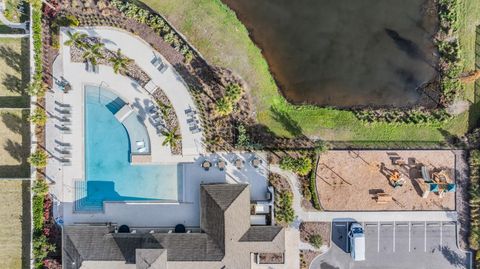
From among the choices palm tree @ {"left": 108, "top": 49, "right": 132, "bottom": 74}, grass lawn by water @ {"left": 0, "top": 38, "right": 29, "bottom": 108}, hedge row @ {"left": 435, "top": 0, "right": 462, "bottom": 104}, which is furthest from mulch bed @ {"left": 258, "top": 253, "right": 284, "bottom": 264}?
grass lawn by water @ {"left": 0, "top": 38, "right": 29, "bottom": 108}

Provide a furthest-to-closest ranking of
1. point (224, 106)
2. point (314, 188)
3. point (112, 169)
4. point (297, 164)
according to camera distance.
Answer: point (112, 169), point (314, 188), point (297, 164), point (224, 106)

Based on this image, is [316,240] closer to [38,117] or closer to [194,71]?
[194,71]

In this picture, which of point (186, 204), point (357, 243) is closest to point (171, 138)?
point (186, 204)

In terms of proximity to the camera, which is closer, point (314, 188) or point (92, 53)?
point (92, 53)

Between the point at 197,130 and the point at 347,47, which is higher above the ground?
the point at 347,47

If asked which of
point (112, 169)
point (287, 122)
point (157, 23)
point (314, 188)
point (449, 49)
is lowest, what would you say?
point (314, 188)

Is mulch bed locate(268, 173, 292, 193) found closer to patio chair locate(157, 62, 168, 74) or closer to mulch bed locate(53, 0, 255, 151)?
mulch bed locate(53, 0, 255, 151)

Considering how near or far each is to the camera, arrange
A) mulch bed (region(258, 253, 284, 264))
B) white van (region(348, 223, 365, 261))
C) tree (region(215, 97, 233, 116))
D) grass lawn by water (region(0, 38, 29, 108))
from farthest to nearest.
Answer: mulch bed (region(258, 253, 284, 264))
grass lawn by water (region(0, 38, 29, 108))
white van (region(348, 223, 365, 261))
tree (region(215, 97, 233, 116))
